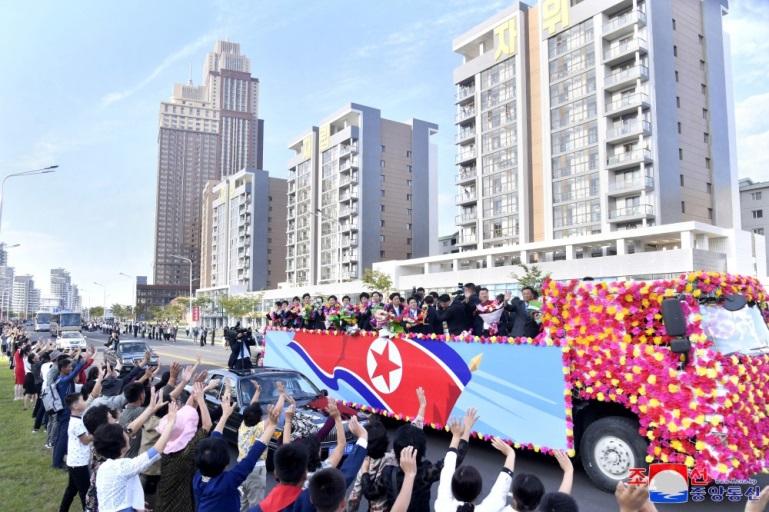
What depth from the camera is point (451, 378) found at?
30.2 feet

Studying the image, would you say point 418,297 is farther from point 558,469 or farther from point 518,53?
point 518,53

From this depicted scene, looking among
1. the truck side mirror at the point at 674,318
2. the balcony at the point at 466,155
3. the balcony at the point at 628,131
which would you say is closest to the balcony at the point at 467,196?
the balcony at the point at 466,155

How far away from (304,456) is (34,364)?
13.0 m

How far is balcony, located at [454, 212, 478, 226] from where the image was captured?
6388 centimetres

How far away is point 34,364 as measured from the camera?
13.6 meters

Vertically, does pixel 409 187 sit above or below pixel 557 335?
above

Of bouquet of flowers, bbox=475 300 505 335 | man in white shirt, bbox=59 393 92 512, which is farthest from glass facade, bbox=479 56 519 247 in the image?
man in white shirt, bbox=59 393 92 512

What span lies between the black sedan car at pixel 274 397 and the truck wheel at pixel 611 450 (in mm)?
3317

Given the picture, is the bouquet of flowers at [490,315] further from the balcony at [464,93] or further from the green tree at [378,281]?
the balcony at [464,93]

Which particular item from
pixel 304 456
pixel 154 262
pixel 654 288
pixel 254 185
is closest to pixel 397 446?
pixel 304 456

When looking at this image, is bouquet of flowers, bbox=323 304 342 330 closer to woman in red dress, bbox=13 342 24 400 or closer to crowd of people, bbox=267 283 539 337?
crowd of people, bbox=267 283 539 337

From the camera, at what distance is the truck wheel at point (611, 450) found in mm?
6711

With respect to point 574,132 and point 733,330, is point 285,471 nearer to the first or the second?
point 733,330

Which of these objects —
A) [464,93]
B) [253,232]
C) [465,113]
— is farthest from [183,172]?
[465,113]
